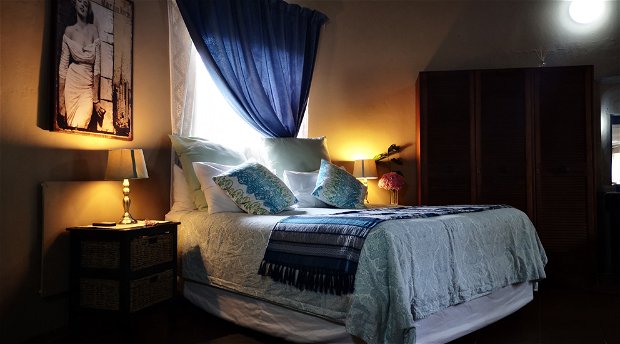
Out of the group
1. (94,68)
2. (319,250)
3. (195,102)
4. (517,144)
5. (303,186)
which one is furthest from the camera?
(517,144)

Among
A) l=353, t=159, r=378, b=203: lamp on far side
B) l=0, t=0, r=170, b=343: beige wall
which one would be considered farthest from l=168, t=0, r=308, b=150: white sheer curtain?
l=353, t=159, r=378, b=203: lamp on far side

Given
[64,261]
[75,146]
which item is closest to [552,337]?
[64,261]

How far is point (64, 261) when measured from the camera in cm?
271

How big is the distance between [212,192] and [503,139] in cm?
254

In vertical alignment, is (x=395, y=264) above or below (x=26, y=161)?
below

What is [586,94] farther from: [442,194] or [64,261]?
[64,261]

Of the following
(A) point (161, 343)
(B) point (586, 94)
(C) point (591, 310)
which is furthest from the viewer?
(B) point (586, 94)

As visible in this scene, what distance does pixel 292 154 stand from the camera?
399cm

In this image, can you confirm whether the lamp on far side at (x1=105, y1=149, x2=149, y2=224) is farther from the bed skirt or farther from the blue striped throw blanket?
the blue striped throw blanket

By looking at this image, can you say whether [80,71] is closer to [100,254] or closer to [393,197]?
[100,254]

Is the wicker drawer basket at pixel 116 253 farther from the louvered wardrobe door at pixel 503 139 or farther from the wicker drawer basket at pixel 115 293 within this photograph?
the louvered wardrobe door at pixel 503 139

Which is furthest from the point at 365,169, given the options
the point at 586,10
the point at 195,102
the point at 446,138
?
the point at 586,10

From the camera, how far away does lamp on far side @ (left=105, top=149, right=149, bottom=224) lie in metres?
2.79

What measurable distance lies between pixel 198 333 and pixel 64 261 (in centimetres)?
86
